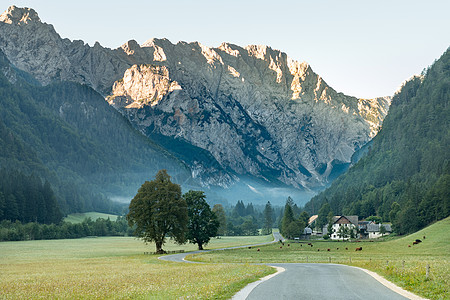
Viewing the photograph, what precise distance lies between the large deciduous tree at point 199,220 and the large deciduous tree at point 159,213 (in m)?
11.7

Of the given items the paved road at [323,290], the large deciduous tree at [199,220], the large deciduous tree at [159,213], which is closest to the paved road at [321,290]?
the paved road at [323,290]

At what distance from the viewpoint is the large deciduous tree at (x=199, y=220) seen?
119 metres

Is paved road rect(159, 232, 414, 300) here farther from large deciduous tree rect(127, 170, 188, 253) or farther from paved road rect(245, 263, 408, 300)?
large deciduous tree rect(127, 170, 188, 253)

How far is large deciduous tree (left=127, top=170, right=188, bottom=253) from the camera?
105 meters

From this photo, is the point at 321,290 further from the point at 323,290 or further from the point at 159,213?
the point at 159,213

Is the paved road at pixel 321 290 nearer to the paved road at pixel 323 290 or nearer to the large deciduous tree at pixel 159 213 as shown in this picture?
the paved road at pixel 323 290

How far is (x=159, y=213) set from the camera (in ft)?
339

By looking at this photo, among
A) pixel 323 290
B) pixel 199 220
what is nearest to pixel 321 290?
pixel 323 290

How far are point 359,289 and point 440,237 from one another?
301 feet

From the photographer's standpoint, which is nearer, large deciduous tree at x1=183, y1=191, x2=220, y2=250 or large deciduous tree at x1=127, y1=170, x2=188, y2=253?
large deciduous tree at x1=127, y1=170, x2=188, y2=253

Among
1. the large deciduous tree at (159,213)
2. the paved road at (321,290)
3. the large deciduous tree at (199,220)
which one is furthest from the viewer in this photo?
the large deciduous tree at (199,220)

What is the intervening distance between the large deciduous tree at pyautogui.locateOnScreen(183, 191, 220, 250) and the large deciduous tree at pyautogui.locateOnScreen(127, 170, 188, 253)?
11.7 m

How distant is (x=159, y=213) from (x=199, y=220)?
18102 mm

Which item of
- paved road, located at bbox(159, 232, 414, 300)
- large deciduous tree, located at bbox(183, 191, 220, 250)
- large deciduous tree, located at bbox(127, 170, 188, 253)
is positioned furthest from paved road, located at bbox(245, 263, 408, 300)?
large deciduous tree, located at bbox(183, 191, 220, 250)
